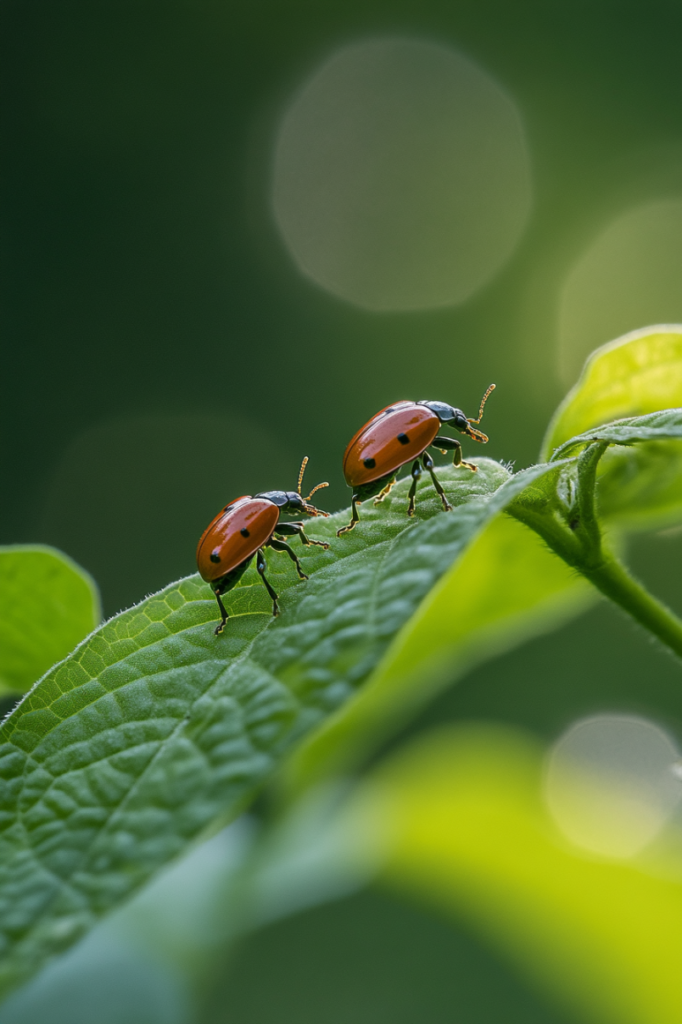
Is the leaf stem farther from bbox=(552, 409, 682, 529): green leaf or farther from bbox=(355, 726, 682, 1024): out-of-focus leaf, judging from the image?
bbox=(355, 726, 682, 1024): out-of-focus leaf

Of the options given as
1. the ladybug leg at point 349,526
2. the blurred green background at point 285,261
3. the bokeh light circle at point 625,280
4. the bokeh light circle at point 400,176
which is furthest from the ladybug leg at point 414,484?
the bokeh light circle at point 400,176

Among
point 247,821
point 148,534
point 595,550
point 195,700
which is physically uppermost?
point 195,700

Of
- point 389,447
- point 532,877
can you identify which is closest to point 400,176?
point 532,877

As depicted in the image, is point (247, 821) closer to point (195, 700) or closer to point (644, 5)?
point (195, 700)

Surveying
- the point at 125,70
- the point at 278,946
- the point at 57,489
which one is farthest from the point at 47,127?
the point at 278,946

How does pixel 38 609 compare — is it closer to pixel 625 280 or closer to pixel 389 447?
pixel 389 447
